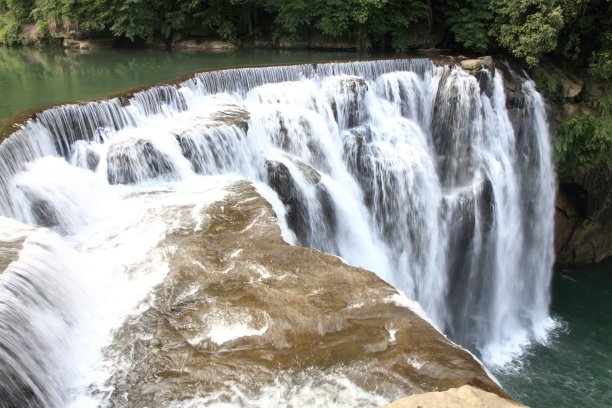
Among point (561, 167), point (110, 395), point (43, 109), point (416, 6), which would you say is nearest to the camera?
point (110, 395)

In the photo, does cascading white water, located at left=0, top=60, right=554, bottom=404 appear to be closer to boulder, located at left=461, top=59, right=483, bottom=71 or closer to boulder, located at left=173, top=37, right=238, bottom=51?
boulder, located at left=461, top=59, right=483, bottom=71

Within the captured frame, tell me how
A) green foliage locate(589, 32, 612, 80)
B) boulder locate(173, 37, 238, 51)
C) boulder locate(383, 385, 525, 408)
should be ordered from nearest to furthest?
boulder locate(383, 385, 525, 408), green foliage locate(589, 32, 612, 80), boulder locate(173, 37, 238, 51)

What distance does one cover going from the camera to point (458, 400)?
326 centimetres

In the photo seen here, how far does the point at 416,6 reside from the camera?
1947 centimetres

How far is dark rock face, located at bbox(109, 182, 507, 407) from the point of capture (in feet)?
13.2

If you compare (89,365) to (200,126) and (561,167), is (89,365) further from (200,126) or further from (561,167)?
(561,167)

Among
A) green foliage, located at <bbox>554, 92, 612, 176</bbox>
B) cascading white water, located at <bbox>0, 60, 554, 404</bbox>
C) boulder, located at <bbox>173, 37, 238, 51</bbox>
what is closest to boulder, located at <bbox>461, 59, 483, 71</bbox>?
cascading white water, located at <bbox>0, 60, 554, 404</bbox>

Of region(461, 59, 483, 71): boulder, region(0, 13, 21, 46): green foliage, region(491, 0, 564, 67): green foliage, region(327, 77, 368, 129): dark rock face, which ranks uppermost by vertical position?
region(0, 13, 21, 46): green foliage

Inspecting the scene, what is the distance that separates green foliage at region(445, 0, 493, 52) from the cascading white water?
3161 millimetres

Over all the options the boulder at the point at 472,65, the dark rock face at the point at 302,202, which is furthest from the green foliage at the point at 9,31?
the boulder at the point at 472,65

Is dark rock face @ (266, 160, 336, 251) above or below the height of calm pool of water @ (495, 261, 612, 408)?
above

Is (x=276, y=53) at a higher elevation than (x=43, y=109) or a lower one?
higher

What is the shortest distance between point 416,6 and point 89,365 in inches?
741

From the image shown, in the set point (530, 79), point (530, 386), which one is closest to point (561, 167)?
point (530, 79)
